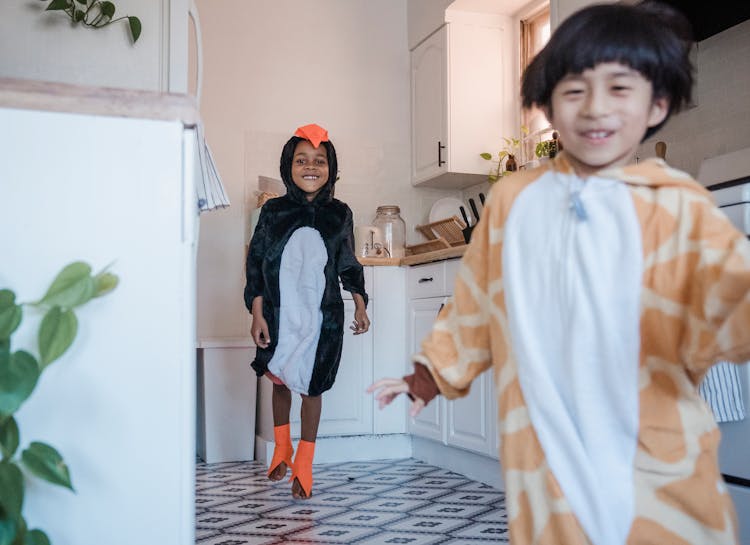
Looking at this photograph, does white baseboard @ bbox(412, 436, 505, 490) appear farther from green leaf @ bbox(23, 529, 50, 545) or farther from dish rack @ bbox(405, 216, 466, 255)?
green leaf @ bbox(23, 529, 50, 545)

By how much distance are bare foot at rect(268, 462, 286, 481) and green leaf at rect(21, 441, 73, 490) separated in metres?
2.28

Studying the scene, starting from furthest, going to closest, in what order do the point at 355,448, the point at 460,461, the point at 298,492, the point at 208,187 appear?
1. the point at 355,448
2. the point at 460,461
3. the point at 298,492
4. the point at 208,187

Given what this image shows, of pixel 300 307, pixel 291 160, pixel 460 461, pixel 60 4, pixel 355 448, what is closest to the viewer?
pixel 60 4

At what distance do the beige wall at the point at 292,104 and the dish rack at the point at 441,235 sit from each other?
228 millimetres

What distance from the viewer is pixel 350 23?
4.58m

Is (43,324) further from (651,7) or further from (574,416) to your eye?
(651,7)

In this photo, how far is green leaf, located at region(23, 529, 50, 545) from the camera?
3.22 feet

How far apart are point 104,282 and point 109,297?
0.02m

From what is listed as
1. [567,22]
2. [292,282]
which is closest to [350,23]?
[292,282]

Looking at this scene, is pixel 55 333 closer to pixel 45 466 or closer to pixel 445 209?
pixel 45 466

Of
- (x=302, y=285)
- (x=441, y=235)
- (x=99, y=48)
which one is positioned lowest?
(x=302, y=285)

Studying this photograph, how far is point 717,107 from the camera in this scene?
9.04 ft

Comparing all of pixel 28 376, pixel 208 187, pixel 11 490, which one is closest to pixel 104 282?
pixel 28 376

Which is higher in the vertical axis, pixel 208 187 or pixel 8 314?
pixel 208 187
